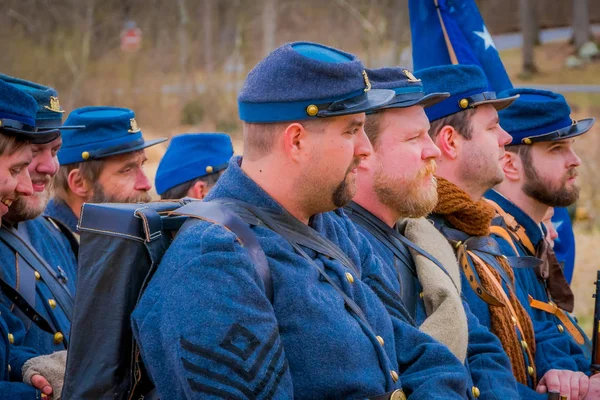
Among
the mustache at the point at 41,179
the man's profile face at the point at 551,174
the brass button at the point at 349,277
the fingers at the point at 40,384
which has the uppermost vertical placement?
the mustache at the point at 41,179

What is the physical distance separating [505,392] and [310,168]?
4.63ft

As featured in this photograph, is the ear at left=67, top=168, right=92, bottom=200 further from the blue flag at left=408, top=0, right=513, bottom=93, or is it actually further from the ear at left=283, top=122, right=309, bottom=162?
the ear at left=283, top=122, right=309, bottom=162

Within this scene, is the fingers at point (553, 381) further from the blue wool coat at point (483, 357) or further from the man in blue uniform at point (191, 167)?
the man in blue uniform at point (191, 167)

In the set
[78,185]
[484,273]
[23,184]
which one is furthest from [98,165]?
[484,273]

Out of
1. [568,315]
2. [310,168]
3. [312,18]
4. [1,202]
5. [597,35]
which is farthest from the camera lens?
[597,35]

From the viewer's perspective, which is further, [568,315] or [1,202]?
[568,315]

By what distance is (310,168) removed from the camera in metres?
2.94

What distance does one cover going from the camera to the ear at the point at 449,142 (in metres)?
4.47

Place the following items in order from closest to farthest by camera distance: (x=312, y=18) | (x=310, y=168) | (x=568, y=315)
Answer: (x=310, y=168)
(x=568, y=315)
(x=312, y=18)

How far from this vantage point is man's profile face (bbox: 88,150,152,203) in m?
5.50

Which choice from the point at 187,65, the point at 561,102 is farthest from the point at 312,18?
the point at 561,102

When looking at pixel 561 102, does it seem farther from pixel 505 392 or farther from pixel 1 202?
pixel 1 202

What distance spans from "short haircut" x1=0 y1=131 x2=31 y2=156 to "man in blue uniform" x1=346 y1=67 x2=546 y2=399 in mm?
1430

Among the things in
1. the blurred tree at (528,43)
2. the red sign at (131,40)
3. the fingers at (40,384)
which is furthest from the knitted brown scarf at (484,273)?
the blurred tree at (528,43)
